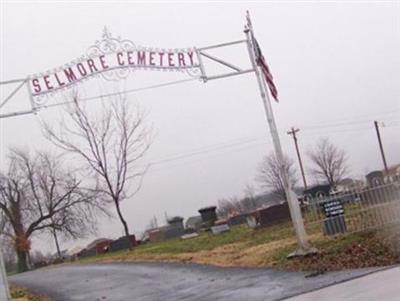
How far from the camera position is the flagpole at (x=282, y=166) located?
1367 centimetres

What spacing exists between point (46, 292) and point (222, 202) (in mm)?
64209

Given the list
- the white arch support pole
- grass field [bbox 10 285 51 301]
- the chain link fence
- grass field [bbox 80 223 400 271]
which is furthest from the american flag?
grass field [bbox 10 285 51 301]

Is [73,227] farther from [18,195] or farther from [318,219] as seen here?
[318,219]

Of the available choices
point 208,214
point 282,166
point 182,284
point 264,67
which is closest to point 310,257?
point 282,166

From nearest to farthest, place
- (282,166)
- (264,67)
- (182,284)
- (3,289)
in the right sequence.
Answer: (3,289), (182,284), (282,166), (264,67)

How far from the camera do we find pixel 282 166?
14.2 meters

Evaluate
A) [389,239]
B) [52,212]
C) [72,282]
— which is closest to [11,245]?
[52,212]

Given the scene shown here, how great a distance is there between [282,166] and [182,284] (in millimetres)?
3338

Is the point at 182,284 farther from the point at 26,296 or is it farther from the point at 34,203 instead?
the point at 34,203

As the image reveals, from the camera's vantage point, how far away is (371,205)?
51.6 ft

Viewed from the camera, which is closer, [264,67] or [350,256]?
[350,256]

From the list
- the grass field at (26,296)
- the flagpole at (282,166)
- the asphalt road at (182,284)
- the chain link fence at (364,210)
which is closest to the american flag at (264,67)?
the flagpole at (282,166)

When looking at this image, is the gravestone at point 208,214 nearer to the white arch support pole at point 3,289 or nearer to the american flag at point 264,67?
the american flag at point 264,67

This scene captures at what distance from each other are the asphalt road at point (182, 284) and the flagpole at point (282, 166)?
3.53 feet
